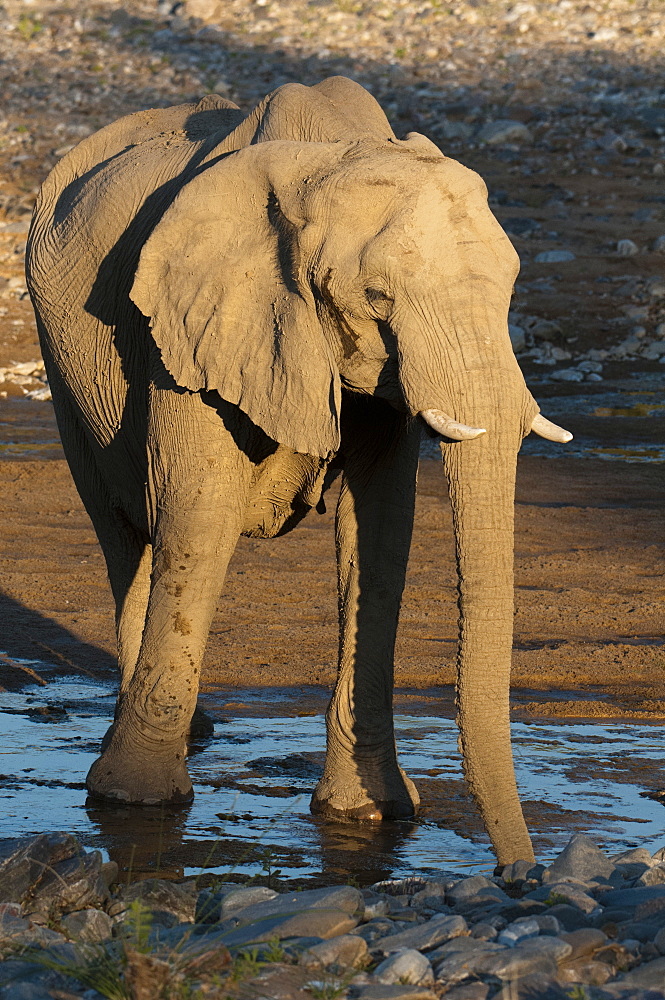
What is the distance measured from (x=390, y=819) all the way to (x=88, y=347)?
2.26 m

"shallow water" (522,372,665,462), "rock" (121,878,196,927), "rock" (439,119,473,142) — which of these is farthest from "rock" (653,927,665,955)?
"rock" (439,119,473,142)

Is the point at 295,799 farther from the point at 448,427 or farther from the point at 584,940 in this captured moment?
the point at 584,940

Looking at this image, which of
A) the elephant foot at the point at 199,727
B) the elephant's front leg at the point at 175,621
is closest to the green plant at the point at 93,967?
the elephant's front leg at the point at 175,621

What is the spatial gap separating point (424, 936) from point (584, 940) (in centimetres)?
43

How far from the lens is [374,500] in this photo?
20.2ft

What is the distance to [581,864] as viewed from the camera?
499 cm

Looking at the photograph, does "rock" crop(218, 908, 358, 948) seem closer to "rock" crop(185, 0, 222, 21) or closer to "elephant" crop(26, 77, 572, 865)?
"elephant" crop(26, 77, 572, 865)

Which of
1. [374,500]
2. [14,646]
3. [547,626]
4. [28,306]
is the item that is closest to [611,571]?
[547,626]

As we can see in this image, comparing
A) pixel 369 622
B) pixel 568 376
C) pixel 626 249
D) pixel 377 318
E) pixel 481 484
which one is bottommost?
pixel 369 622

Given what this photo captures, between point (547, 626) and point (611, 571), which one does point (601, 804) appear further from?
point (611, 571)

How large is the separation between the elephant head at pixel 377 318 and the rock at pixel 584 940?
908mm

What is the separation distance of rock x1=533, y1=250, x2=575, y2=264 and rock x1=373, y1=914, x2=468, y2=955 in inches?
648

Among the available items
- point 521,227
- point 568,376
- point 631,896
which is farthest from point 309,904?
point 521,227

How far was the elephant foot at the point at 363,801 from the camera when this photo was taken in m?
6.12
